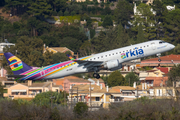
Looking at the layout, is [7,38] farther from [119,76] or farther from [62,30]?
[119,76]

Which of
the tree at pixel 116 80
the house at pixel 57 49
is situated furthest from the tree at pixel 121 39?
the tree at pixel 116 80

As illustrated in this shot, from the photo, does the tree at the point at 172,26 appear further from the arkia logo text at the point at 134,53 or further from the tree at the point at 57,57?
the arkia logo text at the point at 134,53

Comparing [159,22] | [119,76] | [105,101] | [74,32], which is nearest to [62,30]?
[74,32]

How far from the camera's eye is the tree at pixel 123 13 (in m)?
178

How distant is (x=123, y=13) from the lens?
179 m

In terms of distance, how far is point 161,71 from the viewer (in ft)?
391

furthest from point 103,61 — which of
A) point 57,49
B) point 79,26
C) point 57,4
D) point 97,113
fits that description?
point 57,4

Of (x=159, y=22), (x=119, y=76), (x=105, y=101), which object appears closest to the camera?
(x=105, y=101)

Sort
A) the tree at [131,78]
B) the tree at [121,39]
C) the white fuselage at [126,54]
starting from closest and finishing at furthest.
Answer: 1. the white fuselage at [126,54]
2. the tree at [131,78]
3. the tree at [121,39]

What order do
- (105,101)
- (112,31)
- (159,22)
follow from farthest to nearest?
(159,22), (112,31), (105,101)

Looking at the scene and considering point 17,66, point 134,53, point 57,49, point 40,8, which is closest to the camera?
point 134,53

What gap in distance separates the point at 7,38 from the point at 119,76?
76.7 metres

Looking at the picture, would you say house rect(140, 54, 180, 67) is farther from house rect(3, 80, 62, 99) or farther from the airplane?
the airplane

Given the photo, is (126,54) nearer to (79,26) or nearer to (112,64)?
(112,64)
